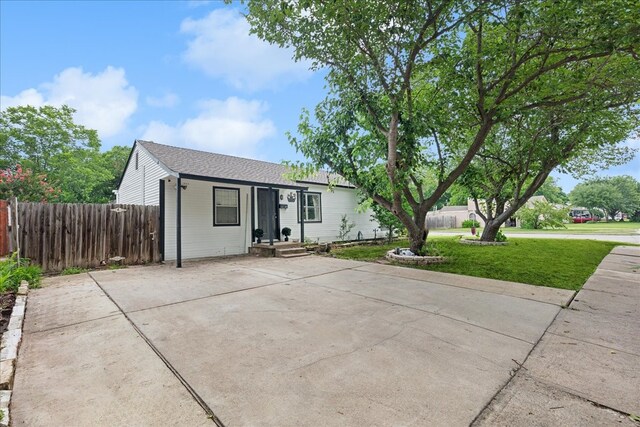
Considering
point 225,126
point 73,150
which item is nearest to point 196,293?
point 225,126

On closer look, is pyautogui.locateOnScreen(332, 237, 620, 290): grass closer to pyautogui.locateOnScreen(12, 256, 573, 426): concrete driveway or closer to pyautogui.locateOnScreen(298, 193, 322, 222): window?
pyautogui.locateOnScreen(12, 256, 573, 426): concrete driveway

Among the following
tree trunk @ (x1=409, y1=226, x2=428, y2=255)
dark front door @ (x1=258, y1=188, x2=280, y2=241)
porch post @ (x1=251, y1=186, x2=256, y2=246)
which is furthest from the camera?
dark front door @ (x1=258, y1=188, x2=280, y2=241)

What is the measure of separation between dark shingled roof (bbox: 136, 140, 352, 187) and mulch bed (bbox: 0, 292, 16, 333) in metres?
4.37

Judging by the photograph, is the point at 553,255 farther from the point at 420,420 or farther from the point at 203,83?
the point at 203,83

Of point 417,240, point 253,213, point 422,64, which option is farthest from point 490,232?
point 253,213

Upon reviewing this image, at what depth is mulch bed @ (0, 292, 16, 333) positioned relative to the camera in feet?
12.0

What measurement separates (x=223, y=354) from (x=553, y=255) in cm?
1102

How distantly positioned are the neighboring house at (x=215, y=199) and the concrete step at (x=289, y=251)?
0.88 meters

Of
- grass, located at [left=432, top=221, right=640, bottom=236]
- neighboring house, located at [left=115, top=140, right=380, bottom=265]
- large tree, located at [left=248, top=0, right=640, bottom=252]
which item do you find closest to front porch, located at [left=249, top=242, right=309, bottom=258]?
neighboring house, located at [left=115, top=140, right=380, bottom=265]

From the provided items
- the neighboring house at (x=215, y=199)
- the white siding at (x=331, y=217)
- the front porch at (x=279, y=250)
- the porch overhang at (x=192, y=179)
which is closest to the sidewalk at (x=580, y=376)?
the neighboring house at (x=215, y=199)

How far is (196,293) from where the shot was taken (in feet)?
16.9

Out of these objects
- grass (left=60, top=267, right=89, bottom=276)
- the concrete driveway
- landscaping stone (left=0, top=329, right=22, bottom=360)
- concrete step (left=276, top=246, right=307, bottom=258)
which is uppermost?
concrete step (left=276, top=246, right=307, bottom=258)

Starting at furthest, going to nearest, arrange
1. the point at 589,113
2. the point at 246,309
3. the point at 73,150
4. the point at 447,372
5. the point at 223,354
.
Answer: the point at 73,150 < the point at 589,113 < the point at 246,309 < the point at 223,354 < the point at 447,372

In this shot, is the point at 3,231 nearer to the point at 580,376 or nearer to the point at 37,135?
the point at 580,376
